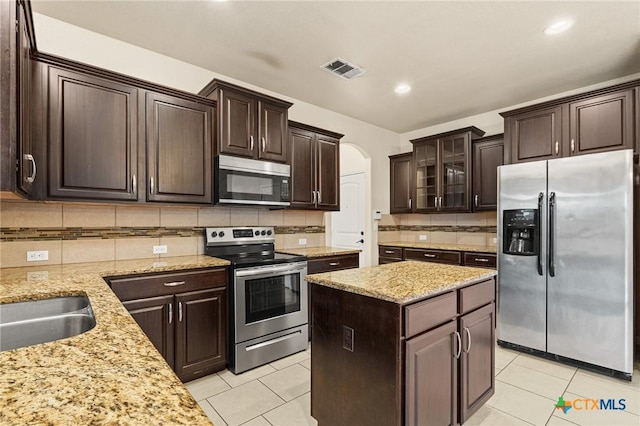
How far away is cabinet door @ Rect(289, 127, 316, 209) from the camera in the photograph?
11.6 ft

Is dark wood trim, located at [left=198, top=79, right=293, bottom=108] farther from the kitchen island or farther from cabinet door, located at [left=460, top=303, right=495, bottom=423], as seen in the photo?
cabinet door, located at [left=460, top=303, right=495, bottom=423]

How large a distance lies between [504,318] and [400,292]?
7.58 feet

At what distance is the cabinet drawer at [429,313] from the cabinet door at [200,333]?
1.67 meters

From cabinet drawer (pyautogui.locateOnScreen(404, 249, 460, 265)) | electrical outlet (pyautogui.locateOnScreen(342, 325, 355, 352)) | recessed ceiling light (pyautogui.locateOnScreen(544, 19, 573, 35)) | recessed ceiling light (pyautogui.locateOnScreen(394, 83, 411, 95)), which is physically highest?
recessed ceiling light (pyautogui.locateOnScreen(544, 19, 573, 35))

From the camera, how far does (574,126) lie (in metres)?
3.08

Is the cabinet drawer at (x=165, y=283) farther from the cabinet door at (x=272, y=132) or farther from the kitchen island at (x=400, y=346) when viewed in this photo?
the cabinet door at (x=272, y=132)

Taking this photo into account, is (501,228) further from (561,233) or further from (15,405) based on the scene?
(15,405)

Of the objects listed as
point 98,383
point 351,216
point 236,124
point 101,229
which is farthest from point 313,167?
point 98,383

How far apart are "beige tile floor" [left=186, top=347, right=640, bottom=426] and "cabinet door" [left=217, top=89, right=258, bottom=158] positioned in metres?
1.93

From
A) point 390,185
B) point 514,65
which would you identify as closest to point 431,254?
point 390,185

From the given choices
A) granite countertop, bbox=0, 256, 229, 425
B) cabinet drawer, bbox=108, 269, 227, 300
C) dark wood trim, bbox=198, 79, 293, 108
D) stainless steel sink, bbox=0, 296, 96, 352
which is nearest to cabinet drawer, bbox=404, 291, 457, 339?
granite countertop, bbox=0, 256, 229, 425

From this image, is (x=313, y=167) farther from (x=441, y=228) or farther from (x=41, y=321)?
(x=41, y=321)

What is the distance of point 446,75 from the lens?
3.33 metres

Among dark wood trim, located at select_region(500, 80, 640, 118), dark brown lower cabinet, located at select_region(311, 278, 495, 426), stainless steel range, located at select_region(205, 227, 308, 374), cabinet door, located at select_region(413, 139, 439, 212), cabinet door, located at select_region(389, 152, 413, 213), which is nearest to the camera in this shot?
dark brown lower cabinet, located at select_region(311, 278, 495, 426)
